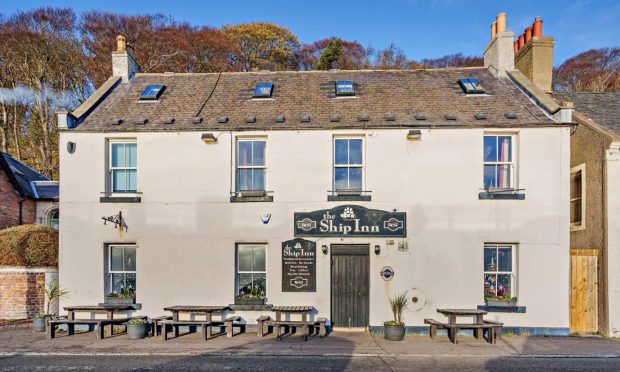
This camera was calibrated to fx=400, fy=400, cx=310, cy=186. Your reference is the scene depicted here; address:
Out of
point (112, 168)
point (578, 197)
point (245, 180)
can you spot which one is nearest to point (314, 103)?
point (245, 180)

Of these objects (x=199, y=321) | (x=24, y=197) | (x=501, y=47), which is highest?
(x=501, y=47)

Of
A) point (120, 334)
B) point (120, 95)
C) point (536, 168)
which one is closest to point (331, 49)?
point (120, 95)

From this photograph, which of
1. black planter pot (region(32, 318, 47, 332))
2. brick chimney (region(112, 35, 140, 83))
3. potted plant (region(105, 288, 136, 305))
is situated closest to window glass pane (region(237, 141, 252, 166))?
potted plant (region(105, 288, 136, 305))

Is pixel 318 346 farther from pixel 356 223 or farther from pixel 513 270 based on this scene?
pixel 513 270

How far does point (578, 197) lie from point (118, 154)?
14274 mm

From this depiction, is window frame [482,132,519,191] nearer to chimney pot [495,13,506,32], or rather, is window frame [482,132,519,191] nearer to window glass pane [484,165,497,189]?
window glass pane [484,165,497,189]

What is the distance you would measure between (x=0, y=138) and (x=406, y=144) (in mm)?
33806

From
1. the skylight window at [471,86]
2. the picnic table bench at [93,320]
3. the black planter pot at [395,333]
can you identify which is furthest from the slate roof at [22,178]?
the skylight window at [471,86]

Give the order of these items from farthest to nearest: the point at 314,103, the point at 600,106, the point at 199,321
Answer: the point at 600,106, the point at 314,103, the point at 199,321

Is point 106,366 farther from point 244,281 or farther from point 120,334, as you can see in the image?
point 244,281

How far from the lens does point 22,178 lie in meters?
19.5

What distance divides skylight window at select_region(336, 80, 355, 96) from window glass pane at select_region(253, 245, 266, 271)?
564cm

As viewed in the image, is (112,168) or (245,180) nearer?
(245,180)

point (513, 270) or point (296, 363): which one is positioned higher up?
point (513, 270)
